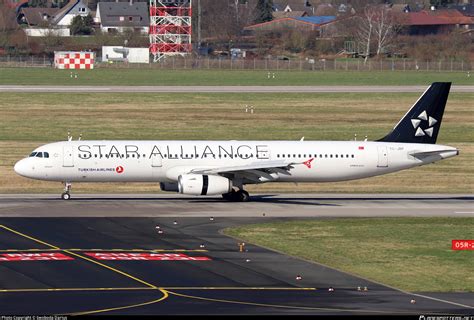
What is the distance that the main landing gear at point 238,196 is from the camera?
6875 centimetres

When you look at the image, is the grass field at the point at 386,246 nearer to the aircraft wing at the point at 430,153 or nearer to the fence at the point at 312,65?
the aircraft wing at the point at 430,153

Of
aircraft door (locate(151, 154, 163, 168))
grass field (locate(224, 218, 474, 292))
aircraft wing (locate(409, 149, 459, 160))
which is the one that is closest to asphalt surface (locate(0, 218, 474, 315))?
grass field (locate(224, 218, 474, 292))

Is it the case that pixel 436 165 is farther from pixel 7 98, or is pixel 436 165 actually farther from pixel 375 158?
pixel 7 98

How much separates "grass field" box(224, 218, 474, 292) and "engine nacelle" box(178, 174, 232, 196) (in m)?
7.05

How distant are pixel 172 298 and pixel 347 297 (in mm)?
6467

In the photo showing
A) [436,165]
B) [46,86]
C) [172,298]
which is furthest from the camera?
[46,86]

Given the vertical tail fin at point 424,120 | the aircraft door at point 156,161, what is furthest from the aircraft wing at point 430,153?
the aircraft door at point 156,161

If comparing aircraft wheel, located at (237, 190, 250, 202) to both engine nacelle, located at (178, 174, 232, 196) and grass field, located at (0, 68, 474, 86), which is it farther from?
grass field, located at (0, 68, 474, 86)

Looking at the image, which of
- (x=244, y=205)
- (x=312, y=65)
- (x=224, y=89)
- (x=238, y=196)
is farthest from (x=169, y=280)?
(x=312, y=65)

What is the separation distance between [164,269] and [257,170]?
20946 millimetres

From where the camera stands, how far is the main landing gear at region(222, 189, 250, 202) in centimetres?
6875

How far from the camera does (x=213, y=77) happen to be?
162625mm

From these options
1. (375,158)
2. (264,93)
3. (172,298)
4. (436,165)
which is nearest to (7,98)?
(264,93)

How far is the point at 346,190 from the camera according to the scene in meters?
76.4
